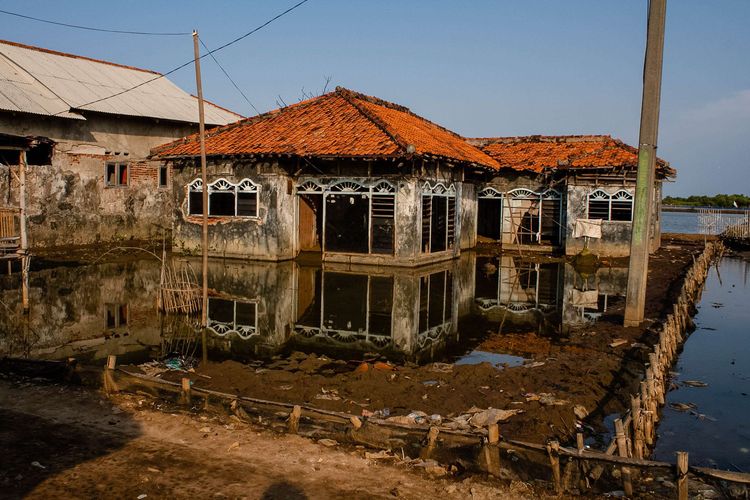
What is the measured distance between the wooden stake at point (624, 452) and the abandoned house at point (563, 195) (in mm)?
17721

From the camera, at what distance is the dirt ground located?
482 centimetres

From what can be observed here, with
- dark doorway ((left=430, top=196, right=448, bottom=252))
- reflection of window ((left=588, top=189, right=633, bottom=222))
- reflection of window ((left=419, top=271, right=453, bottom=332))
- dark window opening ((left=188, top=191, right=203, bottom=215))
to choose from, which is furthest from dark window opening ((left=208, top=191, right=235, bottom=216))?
reflection of window ((left=588, top=189, right=633, bottom=222))

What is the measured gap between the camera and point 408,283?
15.4 m

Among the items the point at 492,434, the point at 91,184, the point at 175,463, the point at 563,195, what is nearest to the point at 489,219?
the point at 563,195

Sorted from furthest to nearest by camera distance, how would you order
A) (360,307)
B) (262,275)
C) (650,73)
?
(262,275)
(360,307)
(650,73)

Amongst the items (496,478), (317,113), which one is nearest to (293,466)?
(496,478)

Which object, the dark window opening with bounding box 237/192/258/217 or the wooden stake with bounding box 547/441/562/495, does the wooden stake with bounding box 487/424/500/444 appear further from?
the dark window opening with bounding box 237/192/258/217

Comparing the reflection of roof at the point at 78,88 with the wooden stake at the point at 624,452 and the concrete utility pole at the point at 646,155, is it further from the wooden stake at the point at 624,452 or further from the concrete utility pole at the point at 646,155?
the wooden stake at the point at 624,452

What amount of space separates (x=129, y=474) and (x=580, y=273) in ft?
52.4

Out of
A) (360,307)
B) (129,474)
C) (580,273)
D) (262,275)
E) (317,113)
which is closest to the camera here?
(129,474)

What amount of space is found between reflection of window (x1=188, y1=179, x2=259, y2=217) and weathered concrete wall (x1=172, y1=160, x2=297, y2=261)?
16cm

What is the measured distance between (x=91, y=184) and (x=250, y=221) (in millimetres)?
6406

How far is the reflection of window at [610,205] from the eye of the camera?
21.8 meters

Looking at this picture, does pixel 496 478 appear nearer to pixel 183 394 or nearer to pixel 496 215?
pixel 183 394
